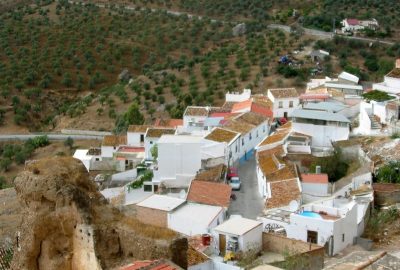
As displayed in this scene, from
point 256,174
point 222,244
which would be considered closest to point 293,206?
point 222,244

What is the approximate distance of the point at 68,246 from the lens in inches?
535

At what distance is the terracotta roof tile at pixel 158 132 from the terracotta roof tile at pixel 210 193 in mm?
7960

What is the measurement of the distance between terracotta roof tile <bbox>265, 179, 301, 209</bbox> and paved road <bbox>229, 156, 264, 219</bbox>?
36.1 inches

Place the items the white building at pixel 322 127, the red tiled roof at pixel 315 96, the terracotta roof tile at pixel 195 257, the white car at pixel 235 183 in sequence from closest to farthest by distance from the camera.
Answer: the terracotta roof tile at pixel 195 257, the white car at pixel 235 183, the white building at pixel 322 127, the red tiled roof at pixel 315 96

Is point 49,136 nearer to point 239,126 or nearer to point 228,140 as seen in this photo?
point 239,126

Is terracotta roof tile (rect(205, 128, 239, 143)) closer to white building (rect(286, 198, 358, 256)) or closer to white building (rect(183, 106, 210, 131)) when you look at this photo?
white building (rect(183, 106, 210, 131))

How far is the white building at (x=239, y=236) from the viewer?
20.6 m

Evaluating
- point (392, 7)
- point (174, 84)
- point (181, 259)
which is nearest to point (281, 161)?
point (181, 259)

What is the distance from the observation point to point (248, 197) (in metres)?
27.7

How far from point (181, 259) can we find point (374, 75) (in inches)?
1573

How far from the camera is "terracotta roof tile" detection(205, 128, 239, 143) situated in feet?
102

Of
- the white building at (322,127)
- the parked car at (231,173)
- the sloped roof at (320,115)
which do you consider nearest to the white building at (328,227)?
the parked car at (231,173)

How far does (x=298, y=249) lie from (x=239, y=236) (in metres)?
1.82

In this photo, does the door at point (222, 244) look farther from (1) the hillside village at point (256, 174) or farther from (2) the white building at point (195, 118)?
(2) the white building at point (195, 118)
